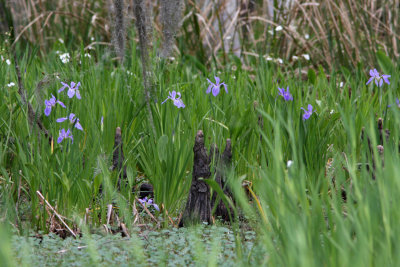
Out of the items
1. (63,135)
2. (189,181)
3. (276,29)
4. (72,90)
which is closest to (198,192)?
(189,181)

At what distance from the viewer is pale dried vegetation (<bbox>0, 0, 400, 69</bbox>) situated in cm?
446

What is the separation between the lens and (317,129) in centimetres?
236

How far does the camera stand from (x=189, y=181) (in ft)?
7.41

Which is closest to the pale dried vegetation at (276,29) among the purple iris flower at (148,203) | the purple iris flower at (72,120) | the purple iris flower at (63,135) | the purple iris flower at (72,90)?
the purple iris flower at (72,90)

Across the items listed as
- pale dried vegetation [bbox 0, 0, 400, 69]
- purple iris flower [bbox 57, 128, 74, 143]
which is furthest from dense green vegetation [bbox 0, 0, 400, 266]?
pale dried vegetation [bbox 0, 0, 400, 69]

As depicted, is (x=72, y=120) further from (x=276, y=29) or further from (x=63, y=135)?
(x=276, y=29)

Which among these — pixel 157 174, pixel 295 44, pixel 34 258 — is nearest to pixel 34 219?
pixel 34 258

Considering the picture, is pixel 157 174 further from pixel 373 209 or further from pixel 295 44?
pixel 295 44

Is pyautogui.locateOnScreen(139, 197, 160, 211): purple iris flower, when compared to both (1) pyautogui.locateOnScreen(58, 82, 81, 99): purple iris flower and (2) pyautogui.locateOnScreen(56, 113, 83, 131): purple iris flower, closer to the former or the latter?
(2) pyautogui.locateOnScreen(56, 113, 83, 131): purple iris flower

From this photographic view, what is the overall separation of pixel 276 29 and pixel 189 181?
260 cm

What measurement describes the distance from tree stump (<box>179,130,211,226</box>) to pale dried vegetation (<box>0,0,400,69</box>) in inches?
83.6

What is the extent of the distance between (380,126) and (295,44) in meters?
2.93

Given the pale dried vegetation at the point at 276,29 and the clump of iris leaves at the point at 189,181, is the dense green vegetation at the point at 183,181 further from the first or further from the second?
the pale dried vegetation at the point at 276,29

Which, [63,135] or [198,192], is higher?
[63,135]
